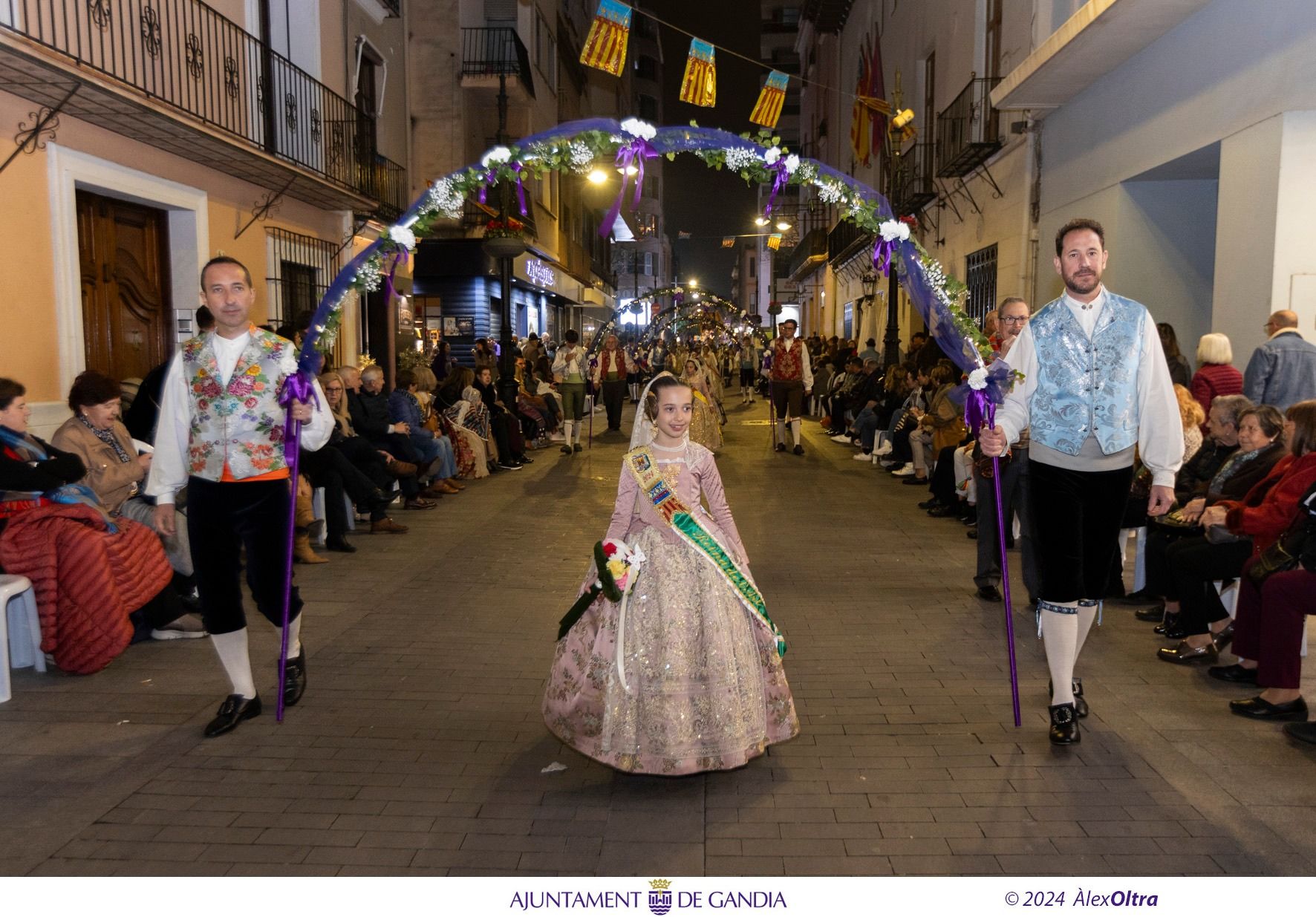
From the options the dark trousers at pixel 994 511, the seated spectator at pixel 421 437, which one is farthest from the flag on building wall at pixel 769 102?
the dark trousers at pixel 994 511

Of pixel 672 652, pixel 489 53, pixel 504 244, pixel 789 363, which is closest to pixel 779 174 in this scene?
pixel 672 652

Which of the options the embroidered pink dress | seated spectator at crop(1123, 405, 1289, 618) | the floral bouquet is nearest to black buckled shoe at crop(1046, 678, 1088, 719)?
the embroidered pink dress

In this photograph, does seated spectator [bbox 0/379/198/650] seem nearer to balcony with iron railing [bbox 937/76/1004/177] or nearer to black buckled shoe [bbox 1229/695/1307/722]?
black buckled shoe [bbox 1229/695/1307/722]

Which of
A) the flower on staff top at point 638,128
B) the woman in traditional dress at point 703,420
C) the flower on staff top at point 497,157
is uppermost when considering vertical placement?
the flower on staff top at point 638,128

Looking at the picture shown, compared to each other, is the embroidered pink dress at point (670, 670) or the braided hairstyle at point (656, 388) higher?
the braided hairstyle at point (656, 388)

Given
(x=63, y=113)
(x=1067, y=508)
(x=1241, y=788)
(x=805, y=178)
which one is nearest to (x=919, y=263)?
(x=805, y=178)

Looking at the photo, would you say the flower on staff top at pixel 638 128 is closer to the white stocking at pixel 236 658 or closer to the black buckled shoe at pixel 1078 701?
the white stocking at pixel 236 658

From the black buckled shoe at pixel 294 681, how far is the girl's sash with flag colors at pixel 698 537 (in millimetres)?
2079

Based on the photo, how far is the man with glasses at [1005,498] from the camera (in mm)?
6101

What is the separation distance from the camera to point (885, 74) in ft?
82.6

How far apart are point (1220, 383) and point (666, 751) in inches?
267

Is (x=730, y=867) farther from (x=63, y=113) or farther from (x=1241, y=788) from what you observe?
(x=63, y=113)

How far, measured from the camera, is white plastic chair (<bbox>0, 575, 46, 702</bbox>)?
5129 mm
